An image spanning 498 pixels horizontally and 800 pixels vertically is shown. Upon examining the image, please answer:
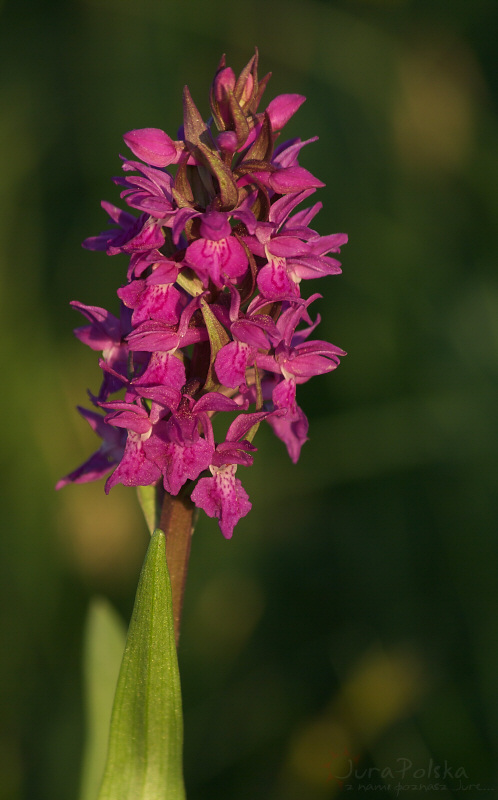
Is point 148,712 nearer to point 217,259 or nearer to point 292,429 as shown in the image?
point 292,429

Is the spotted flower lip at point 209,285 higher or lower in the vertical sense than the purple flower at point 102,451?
higher

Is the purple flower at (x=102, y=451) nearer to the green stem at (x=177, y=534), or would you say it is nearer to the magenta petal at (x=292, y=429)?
the green stem at (x=177, y=534)

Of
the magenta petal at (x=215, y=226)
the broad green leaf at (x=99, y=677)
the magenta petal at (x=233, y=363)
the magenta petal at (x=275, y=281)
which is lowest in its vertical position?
the broad green leaf at (x=99, y=677)

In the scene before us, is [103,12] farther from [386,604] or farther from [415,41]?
[386,604]

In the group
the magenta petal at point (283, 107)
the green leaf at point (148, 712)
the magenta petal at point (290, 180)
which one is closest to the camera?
the green leaf at point (148, 712)

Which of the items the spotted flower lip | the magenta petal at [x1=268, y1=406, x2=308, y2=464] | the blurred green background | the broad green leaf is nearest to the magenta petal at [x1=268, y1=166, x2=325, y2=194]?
the spotted flower lip

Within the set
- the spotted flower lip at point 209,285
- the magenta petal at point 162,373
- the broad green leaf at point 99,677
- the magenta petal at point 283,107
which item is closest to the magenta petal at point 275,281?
the spotted flower lip at point 209,285

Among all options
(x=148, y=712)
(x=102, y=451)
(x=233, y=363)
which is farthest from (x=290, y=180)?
(x=148, y=712)
